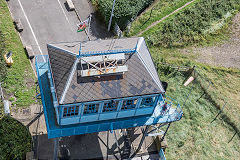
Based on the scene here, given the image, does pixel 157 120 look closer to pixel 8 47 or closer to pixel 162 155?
pixel 162 155

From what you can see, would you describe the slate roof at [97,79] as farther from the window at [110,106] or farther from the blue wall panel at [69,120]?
the blue wall panel at [69,120]

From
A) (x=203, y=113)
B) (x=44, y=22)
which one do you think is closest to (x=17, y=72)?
(x=44, y=22)

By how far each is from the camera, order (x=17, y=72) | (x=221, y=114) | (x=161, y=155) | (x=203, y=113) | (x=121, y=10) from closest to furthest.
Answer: (x=161, y=155)
(x=17, y=72)
(x=203, y=113)
(x=221, y=114)
(x=121, y=10)

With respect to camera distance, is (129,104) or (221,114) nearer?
(129,104)

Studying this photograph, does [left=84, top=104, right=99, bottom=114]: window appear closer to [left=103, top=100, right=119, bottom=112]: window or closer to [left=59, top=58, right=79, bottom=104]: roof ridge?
[left=103, top=100, right=119, bottom=112]: window

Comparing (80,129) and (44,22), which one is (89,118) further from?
(44,22)

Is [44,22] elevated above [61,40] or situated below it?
above
